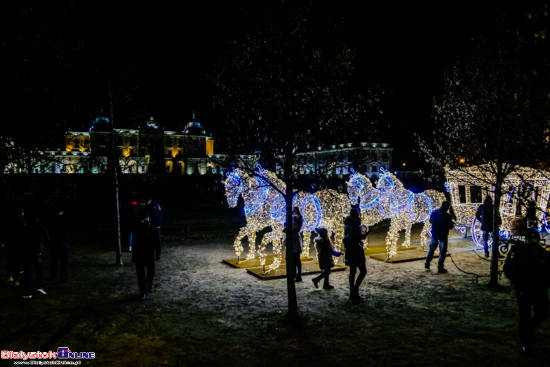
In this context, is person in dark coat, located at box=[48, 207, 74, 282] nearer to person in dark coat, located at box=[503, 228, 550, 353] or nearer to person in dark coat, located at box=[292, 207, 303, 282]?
person in dark coat, located at box=[292, 207, 303, 282]

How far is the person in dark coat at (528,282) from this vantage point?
534cm

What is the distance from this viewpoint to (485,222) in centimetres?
1289

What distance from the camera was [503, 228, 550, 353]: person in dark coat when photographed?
5344 mm

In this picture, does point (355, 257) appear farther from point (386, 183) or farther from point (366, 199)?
point (386, 183)

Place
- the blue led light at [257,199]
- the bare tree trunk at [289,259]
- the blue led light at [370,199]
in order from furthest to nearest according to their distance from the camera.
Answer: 1. the blue led light at [370,199]
2. the blue led light at [257,199]
3. the bare tree trunk at [289,259]

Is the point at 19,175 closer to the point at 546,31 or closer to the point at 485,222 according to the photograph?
the point at 546,31

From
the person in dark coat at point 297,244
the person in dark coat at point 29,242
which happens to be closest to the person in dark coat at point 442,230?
the person in dark coat at point 297,244

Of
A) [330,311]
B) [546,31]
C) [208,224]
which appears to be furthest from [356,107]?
[208,224]

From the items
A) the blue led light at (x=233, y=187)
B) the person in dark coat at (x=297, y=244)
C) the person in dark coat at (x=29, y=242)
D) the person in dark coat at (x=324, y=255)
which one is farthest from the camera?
the blue led light at (x=233, y=187)

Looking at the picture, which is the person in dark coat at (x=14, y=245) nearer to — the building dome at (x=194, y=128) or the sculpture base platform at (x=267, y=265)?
the sculpture base platform at (x=267, y=265)

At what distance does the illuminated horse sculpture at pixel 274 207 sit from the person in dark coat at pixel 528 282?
5.86 meters

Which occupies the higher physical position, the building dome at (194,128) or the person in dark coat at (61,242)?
the building dome at (194,128)

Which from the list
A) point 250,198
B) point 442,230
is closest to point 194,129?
point 250,198

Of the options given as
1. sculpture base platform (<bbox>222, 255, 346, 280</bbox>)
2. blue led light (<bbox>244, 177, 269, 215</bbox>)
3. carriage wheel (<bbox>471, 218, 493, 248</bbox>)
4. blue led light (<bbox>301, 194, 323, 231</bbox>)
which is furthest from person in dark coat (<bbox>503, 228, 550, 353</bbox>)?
carriage wheel (<bbox>471, 218, 493, 248</bbox>)
